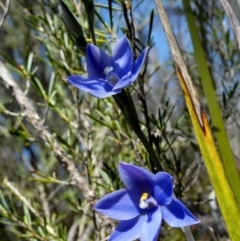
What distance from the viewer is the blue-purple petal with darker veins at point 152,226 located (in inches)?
13.1

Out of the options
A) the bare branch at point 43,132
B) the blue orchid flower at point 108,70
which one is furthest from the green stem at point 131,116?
the bare branch at point 43,132

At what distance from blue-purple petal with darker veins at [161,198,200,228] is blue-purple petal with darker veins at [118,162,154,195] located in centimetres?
2

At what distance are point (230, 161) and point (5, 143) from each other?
187 cm

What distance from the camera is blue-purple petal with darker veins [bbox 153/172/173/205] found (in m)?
0.35

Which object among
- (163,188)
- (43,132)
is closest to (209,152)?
(163,188)

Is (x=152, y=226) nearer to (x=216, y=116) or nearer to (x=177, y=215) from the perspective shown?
(x=177, y=215)

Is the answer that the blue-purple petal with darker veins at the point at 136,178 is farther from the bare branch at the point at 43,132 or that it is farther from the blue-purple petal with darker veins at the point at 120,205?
the bare branch at the point at 43,132

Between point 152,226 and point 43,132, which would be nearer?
point 152,226

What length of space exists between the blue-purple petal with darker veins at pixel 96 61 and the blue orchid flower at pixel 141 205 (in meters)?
0.09

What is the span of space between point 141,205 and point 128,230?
2 cm

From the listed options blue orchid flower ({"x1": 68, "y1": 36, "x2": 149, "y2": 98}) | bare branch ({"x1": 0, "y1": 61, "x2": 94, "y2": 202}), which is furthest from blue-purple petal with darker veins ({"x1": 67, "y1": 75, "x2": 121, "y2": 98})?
bare branch ({"x1": 0, "y1": 61, "x2": 94, "y2": 202})

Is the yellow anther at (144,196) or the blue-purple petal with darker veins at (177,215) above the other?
the yellow anther at (144,196)

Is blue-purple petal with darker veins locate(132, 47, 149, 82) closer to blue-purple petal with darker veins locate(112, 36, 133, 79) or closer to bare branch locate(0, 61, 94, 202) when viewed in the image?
blue-purple petal with darker veins locate(112, 36, 133, 79)

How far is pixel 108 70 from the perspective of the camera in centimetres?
41
